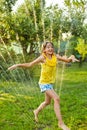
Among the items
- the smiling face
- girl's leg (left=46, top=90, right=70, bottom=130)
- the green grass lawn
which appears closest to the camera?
girl's leg (left=46, top=90, right=70, bottom=130)

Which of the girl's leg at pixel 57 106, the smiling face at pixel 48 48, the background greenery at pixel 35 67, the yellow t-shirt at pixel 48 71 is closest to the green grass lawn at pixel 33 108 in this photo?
the background greenery at pixel 35 67

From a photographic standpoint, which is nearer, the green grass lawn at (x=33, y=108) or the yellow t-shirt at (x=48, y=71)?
the yellow t-shirt at (x=48, y=71)

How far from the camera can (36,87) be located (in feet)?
39.0


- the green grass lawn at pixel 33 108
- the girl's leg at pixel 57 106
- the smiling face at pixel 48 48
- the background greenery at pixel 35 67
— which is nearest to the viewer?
the girl's leg at pixel 57 106

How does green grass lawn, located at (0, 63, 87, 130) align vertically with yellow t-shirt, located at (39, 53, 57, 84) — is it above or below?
below

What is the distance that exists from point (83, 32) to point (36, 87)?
13.6 meters

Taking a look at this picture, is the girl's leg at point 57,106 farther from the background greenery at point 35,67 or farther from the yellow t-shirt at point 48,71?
the background greenery at point 35,67

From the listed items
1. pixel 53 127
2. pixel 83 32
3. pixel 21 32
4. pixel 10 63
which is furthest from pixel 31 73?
pixel 83 32

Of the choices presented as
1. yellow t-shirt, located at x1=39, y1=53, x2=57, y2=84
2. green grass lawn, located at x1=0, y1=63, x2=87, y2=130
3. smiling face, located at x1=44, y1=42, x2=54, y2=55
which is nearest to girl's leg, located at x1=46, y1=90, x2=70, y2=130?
yellow t-shirt, located at x1=39, y1=53, x2=57, y2=84

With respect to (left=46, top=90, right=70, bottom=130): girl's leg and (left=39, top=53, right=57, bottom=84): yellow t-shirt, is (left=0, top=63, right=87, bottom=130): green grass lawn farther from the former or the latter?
(left=39, top=53, right=57, bottom=84): yellow t-shirt

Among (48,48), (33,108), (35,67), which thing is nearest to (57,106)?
(48,48)

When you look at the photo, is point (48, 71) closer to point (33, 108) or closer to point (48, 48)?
point (48, 48)

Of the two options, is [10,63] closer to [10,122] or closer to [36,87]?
[36,87]

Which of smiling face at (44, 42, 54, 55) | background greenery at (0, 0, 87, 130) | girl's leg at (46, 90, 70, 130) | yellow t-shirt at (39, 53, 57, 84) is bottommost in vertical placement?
background greenery at (0, 0, 87, 130)
